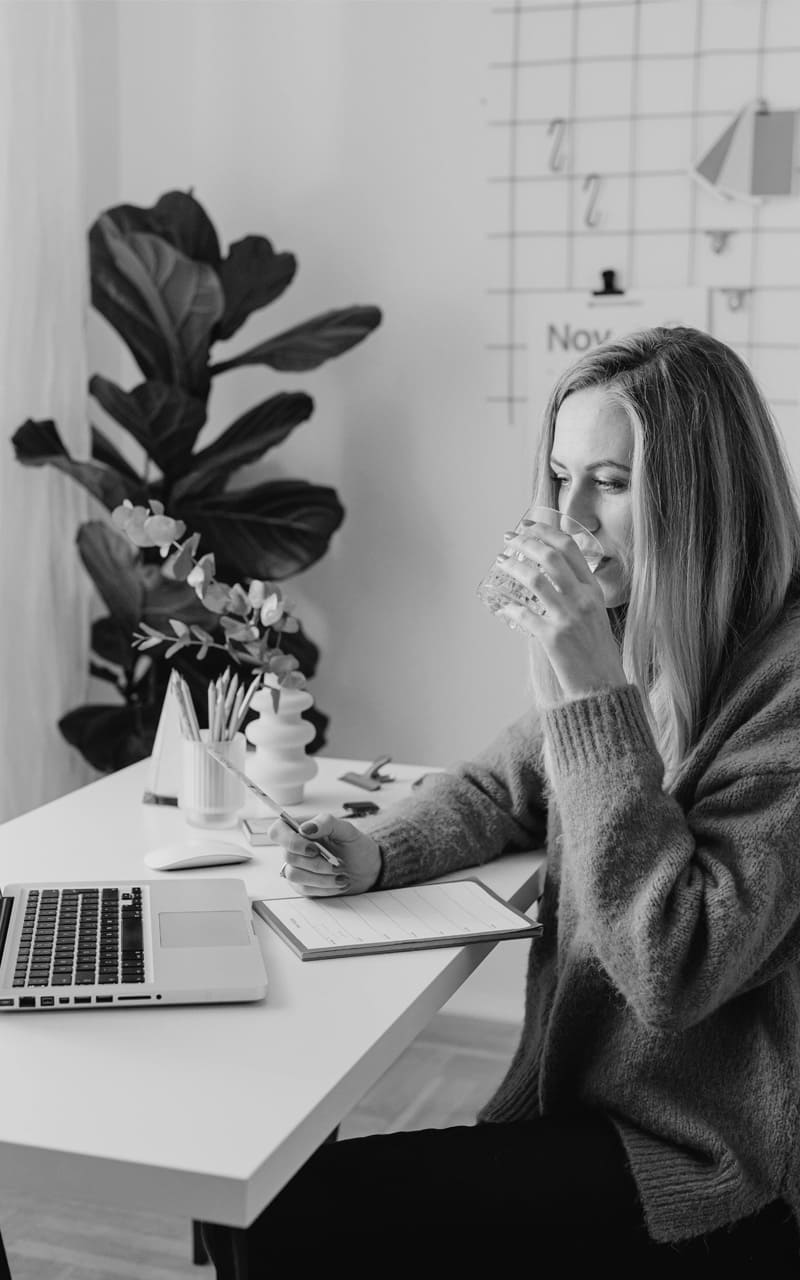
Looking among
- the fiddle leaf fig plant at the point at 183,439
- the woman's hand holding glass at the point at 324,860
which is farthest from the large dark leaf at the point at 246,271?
the woman's hand holding glass at the point at 324,860

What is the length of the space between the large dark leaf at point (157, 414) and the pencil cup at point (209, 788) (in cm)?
96

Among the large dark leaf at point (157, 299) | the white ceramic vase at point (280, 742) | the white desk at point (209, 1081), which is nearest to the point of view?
the white desk at point (209, 1081)

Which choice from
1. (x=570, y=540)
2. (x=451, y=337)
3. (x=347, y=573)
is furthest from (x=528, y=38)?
(x=570, y=540)

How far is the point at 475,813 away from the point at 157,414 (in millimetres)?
1197

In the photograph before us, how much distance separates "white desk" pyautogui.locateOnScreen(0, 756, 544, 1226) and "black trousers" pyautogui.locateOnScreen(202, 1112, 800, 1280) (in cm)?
14

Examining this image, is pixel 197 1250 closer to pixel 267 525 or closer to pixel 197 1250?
pixel 197 1250

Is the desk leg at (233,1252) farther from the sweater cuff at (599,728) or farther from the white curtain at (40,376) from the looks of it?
the white curtain at (40,376)

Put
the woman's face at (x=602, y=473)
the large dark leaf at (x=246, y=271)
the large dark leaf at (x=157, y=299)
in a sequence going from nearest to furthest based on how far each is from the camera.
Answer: the woman's face at (x=602, y=473)
the large dark leaf at (x=157, y=299)
the large dark leaf at (x=246, y=271)

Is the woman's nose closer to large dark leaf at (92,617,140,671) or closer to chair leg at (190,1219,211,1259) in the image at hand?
chair leg at (190,1219,211,1259)

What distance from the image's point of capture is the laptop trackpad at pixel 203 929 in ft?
4.17

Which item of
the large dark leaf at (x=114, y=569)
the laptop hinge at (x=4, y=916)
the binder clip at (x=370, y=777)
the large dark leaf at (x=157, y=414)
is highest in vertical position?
the large dark leaf at (x=157, y=414)

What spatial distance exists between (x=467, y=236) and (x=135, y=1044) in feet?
6.42

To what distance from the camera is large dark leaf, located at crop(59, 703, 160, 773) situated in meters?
2.56

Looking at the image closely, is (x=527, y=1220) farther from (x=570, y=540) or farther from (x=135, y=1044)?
(x=570, y=540)
